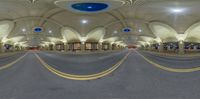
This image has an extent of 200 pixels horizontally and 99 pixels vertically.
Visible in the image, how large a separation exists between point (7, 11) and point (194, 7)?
3394cm

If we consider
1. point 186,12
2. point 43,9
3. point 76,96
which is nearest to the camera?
point 76,96

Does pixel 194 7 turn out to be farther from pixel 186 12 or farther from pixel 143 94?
pixel 143 94

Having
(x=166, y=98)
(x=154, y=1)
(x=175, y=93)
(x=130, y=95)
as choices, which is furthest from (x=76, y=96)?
(x=154, y=1)

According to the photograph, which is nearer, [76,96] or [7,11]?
[76,96]

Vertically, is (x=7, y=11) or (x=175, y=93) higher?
(x=7, y=11)

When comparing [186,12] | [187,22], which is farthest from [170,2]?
[187,22]

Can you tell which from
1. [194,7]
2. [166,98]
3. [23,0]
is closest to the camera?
[166,98]

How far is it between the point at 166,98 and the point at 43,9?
45812 mm

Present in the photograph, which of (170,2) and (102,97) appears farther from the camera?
(170,2)

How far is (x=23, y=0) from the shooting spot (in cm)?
3822

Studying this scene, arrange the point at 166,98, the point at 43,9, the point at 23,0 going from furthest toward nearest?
the point at 43,9 → the point at 23,0 → the point at 166,98

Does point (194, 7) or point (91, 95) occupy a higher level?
point (194, 7)

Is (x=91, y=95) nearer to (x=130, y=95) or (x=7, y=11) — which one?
(x=130, y=95)

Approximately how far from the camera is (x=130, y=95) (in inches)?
297
